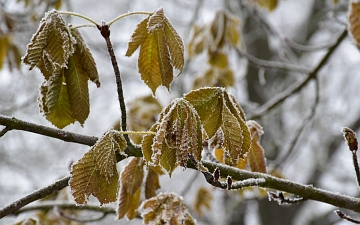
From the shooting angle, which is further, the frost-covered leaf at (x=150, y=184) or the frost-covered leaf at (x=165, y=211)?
the frost-covered leaf at (x=150, y=184)

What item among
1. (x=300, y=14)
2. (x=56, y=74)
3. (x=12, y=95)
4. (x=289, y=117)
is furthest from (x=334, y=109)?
(x=56, y=74)

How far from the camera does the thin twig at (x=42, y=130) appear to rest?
1.00 m

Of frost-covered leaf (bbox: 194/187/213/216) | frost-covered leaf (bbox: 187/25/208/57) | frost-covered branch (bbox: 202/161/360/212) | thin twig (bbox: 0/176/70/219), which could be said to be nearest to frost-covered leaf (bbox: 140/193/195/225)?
frost-covered branch (bbox: 202/161/360/212)

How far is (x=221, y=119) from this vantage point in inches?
38.9

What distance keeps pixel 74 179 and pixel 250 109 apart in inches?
90.1

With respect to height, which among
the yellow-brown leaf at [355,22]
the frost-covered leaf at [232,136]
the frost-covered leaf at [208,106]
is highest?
the yellow-brown leaf at [355,22]

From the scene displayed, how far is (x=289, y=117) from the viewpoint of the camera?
743 cm

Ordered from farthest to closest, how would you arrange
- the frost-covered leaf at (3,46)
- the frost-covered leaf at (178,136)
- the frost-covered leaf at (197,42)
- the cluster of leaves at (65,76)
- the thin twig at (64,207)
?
the frost-covered leaf at (197,42) < the frost-covered leaf at (3,46) < the thin twig at (64,207) < the cluster of leaves at (65,76) < the frost-covered leaf at (178,136)

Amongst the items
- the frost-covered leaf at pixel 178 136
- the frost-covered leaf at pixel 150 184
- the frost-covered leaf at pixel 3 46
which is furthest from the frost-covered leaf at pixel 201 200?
the frost-covered leaf at pixel 178 136

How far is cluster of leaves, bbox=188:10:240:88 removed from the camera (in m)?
2.86

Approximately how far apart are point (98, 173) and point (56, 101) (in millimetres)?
239

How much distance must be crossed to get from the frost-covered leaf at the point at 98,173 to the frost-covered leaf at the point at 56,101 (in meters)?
0.19

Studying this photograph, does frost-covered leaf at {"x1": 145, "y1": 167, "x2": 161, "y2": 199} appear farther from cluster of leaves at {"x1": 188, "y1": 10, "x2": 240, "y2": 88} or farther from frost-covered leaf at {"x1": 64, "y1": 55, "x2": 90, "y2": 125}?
cluster of leaves at {"x1": 188, "y1": 10, "x2": 240, "y2": 88}

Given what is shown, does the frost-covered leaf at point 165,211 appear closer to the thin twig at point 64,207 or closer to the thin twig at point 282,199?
the thin twig at point 282,199
